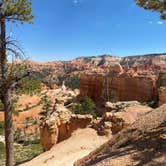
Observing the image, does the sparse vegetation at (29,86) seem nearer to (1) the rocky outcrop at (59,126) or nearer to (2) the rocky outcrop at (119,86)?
(1) the rocky outcrop at (59,126)

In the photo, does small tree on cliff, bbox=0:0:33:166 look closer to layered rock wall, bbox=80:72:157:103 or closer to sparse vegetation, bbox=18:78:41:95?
sparse vegetation, bbox=18:78:41:95

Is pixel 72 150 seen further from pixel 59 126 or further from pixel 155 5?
pixel 155 5

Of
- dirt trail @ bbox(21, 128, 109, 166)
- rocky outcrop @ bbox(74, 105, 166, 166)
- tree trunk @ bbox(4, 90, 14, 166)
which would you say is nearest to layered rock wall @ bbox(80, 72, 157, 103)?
dirt trail @ bbox(21, 128, 109, 166)

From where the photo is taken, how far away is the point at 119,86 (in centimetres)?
6831

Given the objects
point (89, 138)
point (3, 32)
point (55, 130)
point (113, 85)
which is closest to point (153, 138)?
point (3, 32)

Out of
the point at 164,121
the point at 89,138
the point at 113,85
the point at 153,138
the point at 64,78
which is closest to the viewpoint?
the point at 153,138

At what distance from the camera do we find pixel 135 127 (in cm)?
1224

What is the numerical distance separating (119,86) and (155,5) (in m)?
57.8

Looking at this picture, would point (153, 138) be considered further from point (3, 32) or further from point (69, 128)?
point (69, 128)

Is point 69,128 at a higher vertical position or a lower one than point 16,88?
lower

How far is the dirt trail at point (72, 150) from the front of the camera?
53.4 ft

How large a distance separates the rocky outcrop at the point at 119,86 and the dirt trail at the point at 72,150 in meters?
41.8

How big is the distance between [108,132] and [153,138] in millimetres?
10996

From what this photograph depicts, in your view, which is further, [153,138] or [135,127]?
[135,127]
